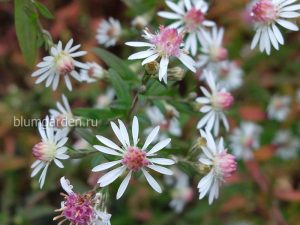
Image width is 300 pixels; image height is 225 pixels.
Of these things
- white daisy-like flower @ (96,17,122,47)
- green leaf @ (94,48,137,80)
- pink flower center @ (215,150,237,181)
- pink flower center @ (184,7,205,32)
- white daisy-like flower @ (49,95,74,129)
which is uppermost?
white daisy-like flower @ (96,17,122,47)

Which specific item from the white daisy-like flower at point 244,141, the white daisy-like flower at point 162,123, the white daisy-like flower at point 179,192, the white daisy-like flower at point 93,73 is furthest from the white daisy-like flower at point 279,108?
the white daisy-like flower at point 93,73

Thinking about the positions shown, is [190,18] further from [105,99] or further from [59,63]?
[105,99]

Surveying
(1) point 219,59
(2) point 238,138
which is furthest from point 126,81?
(2) point 238,138

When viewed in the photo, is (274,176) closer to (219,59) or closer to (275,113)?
(275,113)

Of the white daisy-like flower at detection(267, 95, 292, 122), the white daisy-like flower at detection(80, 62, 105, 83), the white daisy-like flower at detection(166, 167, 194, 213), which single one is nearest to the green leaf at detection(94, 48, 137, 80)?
the white daisy-like flower at detection(80, 62, 105, 83)

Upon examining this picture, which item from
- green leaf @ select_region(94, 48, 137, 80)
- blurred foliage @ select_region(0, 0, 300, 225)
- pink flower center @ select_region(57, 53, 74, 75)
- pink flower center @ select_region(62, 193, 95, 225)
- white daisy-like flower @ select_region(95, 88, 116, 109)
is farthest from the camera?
blurred foliage @ select_region(0, 0, 300, 225)

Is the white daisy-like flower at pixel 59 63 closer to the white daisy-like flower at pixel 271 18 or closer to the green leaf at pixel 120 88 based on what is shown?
the green leaf at pixel 120 88

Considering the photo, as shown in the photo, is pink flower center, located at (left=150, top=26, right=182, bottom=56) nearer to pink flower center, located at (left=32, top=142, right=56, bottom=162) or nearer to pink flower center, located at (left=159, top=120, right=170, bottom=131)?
pink flower center, located at (left=32, top=142, right=56, bottom=162)
